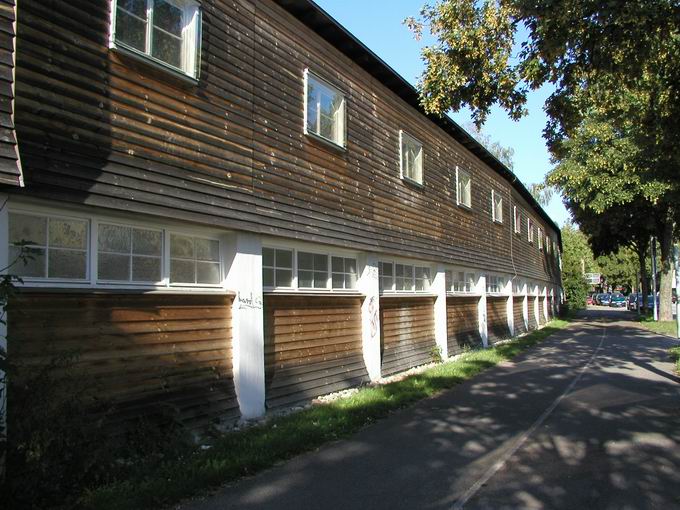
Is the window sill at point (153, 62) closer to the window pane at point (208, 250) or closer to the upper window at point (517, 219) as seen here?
the window pane at point (208, 250)

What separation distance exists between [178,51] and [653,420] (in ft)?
26.5

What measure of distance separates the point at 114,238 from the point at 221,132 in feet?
7.11

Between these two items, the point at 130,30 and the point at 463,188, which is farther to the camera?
the point at 463,188

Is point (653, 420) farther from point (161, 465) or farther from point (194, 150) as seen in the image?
point (194, 150)

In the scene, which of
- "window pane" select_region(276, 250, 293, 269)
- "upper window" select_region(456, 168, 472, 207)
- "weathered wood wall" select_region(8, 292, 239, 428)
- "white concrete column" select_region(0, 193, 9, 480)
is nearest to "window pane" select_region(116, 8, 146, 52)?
"white concrete column" select_region(0, 193, 9, 480)

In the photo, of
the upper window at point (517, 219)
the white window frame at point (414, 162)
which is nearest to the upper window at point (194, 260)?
the white window frame at point (414, 162)

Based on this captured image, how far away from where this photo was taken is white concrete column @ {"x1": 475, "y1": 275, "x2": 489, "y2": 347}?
18.8m

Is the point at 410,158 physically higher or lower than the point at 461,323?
higher

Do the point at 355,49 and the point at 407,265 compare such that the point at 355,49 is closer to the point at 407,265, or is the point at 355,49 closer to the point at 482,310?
the point at 407,265

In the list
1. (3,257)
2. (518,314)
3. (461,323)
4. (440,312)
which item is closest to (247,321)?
(3,257)

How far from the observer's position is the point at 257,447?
19.5ft

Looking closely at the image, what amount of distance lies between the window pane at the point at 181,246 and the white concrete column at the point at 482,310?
1357cm

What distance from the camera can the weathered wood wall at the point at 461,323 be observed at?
15984mm

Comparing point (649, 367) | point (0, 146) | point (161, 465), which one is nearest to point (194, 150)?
point (0, 146)
